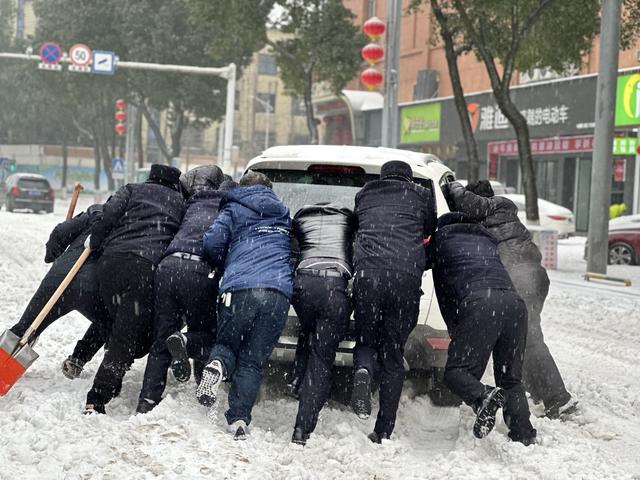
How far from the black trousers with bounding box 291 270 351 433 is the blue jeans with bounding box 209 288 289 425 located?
0.46 ft

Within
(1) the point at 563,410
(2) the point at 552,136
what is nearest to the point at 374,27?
(2) the point at 552,136

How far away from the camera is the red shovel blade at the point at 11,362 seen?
619cm

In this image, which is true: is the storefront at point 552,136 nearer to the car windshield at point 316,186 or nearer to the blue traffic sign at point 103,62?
the blue traffic sign at point 103,62

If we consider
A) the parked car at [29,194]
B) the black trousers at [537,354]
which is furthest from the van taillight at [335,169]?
the parked car at [29,194]

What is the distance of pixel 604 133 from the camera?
17109mm

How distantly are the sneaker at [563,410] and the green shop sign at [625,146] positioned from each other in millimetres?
23592

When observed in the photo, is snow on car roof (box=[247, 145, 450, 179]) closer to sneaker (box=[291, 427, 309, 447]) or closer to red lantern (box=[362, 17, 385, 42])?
sneaker (box=[291, 427, 309, 447])

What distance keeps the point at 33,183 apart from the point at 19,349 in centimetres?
3105

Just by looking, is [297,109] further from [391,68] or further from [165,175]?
[165,175]

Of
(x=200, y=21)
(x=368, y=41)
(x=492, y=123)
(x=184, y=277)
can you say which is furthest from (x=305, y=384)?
(x=492, y=123)

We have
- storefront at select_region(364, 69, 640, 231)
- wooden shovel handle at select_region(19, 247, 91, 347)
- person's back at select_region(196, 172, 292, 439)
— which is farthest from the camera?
storefront at select_region(364, 69, 640, 231)

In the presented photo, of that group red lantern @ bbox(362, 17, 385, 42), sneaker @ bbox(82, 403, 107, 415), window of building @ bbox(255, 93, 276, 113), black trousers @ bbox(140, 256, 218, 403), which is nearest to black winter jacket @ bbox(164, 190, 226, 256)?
black trousers @ bbox(140, 256, 218, 403)

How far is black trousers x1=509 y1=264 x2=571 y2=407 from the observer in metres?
6.87

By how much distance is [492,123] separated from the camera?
1389 inches
